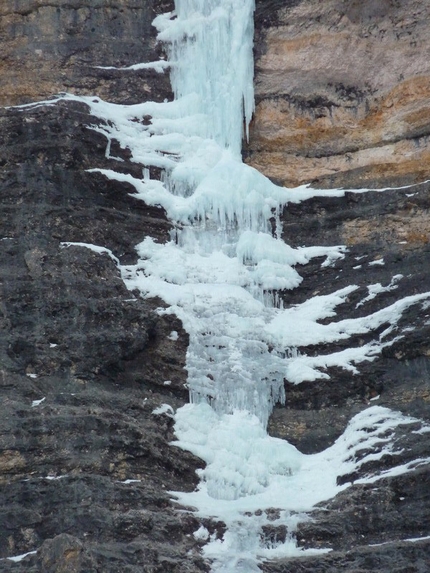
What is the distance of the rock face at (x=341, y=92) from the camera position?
2769cm

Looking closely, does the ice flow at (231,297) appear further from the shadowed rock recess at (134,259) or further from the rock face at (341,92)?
the rock face at (341,92)

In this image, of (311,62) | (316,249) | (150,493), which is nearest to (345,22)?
(311,62)

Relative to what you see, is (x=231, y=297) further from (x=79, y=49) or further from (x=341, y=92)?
(x=79, y=49)

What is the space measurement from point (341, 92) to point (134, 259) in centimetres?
675

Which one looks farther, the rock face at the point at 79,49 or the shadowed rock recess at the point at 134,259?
the rock face at the point at 79,49

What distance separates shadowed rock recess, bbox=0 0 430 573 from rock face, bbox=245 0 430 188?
4cm

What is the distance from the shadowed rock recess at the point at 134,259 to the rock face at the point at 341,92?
0.14 ft

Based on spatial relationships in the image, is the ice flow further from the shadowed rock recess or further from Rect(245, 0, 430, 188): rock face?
Rect(245, 0, 430, 188): rock face

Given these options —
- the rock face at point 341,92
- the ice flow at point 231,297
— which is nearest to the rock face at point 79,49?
the ice flow at point 231,297

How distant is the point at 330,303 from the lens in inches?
993

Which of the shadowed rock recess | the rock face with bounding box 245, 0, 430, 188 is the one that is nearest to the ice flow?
the shadowed rock recess

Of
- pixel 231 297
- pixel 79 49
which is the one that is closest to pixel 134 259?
pixel 231 297

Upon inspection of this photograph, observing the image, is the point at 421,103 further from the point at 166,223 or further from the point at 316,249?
the point at 166,223

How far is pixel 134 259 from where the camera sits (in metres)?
25.3
